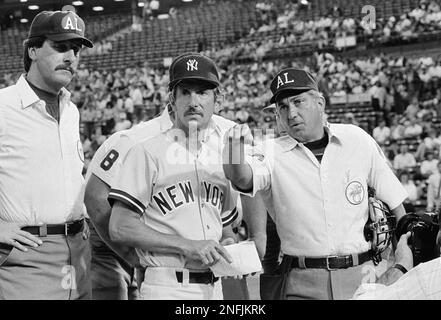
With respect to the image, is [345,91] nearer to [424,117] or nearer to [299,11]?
[424,117]

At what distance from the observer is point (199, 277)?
2043 mm

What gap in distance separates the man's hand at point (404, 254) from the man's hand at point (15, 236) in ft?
4.05

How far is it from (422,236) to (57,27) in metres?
1.50

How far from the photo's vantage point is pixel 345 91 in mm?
12742

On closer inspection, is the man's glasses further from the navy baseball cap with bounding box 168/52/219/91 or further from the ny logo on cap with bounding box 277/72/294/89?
the ny logo on cap with bounding box 277/72/294/89

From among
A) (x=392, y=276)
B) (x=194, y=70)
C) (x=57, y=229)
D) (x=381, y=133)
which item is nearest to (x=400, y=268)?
(x=392, y=276)

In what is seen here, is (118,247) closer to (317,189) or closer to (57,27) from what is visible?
(317,189)

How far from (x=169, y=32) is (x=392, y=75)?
7.93 m

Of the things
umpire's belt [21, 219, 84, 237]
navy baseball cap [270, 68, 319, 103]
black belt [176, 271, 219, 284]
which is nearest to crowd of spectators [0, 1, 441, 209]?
navy baseball cap [270, 68, 319, 103]

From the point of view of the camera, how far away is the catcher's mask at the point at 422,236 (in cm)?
208

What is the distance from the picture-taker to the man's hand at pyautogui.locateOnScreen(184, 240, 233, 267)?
191cm

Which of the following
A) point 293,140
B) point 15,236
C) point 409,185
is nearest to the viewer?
point 15,236

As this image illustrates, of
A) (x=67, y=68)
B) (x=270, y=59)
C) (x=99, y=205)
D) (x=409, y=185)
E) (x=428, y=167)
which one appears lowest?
(x=409, y=185)

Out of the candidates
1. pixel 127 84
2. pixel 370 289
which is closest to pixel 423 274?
pixel 370 289
